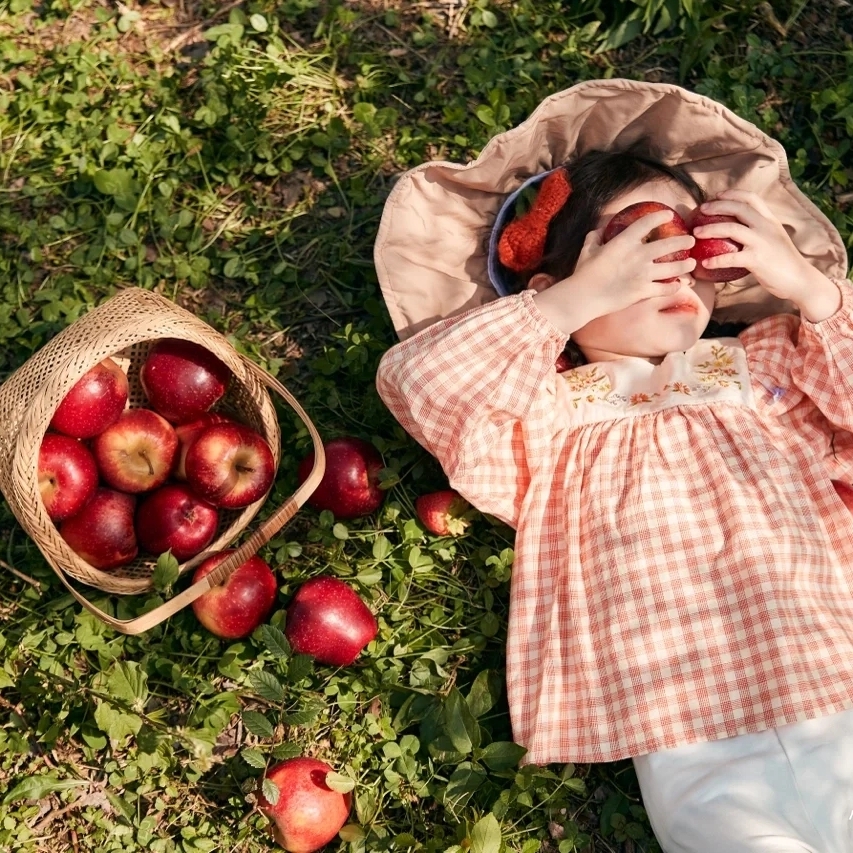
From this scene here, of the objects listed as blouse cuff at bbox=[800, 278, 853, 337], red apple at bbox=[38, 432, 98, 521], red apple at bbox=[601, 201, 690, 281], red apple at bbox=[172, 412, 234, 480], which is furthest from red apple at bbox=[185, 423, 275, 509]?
blouse cuff at bbox=[800, 278, 853, 337]

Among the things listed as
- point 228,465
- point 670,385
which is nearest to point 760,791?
point 670,385

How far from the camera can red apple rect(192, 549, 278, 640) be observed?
283 centimetres

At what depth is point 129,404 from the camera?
309cm

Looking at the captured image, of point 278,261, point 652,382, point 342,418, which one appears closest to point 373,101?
point 278,261

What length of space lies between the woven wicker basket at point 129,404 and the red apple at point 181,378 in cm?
8

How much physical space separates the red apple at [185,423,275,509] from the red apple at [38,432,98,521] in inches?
11.7

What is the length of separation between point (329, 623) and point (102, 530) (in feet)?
2.41

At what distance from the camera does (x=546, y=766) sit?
2805mm

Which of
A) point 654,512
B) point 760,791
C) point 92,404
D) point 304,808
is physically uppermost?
point 654,512

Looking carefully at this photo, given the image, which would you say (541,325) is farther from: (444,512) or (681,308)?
→ (444,512)

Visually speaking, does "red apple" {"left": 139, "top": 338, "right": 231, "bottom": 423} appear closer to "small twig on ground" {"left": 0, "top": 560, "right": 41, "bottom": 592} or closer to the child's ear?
"small twig on ground" {"left": 0, "top": 560, "right": 41, "bottom": 592}

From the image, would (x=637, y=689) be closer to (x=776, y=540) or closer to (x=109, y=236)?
(x=776, y=540)

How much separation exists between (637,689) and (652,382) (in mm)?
936

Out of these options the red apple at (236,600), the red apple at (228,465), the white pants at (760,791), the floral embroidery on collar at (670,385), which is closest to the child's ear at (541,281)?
the floral embroidery on collar at (670,385)
